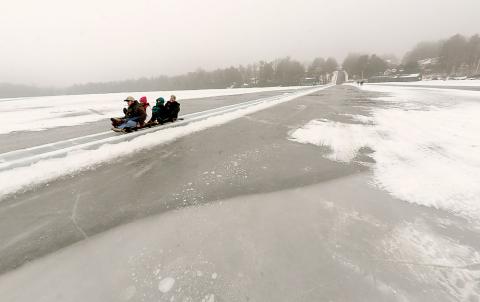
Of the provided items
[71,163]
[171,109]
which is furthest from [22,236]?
[171,109]

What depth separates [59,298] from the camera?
1.99m

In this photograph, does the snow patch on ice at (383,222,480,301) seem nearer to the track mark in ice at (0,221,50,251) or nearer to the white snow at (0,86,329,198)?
the track mark in ice at (0,221,50,251)

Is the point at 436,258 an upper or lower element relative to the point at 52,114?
lower

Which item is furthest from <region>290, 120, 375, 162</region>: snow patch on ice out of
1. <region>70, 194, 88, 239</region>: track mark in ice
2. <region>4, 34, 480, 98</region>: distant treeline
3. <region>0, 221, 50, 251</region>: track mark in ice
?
<region>4, 34, 480, 98</region>: distant treeline

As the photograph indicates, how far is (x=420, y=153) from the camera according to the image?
546cm

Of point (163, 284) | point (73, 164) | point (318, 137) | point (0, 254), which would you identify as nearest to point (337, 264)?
point (163, 284)

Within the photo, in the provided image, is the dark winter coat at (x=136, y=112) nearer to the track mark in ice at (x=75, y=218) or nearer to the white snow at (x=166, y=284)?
the track mark in ice at (x=75, y=218)

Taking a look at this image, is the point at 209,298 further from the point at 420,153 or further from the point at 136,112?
the point at 136,112

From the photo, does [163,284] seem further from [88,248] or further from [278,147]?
[278,147]

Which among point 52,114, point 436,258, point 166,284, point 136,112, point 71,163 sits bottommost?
point 436,258

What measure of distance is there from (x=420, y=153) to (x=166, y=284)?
20.8ft

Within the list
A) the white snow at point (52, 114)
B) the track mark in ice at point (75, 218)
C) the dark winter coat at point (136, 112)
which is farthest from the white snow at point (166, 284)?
the white snow at point (52, 114)

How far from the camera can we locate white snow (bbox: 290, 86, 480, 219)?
3.60 m

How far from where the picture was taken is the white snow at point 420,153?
11.8ft
